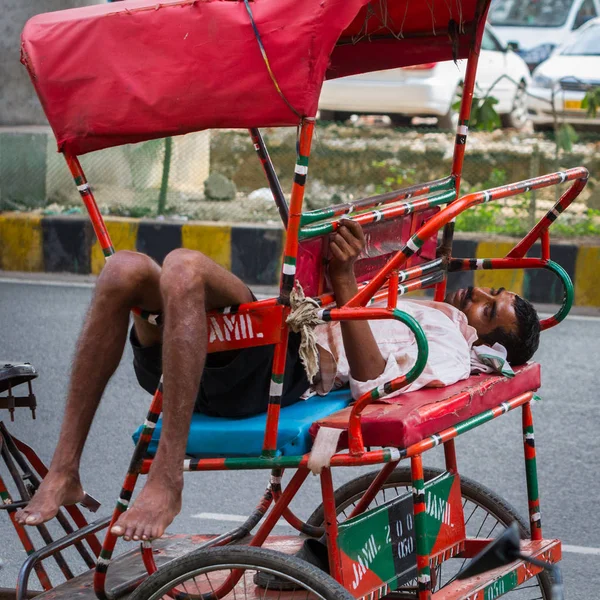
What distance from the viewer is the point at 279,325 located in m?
2.53

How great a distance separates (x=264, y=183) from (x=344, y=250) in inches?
260

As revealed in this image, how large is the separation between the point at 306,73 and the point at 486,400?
0.95 metres

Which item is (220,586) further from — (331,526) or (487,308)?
(487,308)

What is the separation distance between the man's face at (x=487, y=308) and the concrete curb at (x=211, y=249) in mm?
4466

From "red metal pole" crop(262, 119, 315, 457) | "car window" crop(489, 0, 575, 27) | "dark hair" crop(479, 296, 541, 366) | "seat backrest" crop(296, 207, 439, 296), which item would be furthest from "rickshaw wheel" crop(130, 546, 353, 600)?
"car window" crop(489, 0, 575, 27)

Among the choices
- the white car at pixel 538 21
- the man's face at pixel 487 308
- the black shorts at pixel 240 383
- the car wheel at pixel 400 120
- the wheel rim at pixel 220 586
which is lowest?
the wheel rim at pixel 220 586

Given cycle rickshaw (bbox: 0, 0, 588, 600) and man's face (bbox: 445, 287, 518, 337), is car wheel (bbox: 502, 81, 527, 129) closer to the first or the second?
man's face (bbox: 445, 287, 518, 337)

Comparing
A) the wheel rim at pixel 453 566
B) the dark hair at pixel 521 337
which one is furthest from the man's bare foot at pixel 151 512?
the dark hair at pixel 521 337

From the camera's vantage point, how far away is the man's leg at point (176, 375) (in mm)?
2488

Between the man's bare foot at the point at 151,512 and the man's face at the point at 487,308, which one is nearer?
the man's bare foot at the point at 151,512

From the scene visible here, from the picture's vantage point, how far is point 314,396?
9.59 ft

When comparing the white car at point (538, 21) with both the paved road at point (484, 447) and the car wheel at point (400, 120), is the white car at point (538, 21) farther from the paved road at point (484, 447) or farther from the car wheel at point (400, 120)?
the paved road at point (484, 447)

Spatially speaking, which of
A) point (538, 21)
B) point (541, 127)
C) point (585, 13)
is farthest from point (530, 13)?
point (541, 127)

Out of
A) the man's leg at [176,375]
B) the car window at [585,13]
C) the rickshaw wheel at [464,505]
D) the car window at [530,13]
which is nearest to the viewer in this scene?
the man's leg at [176,375]
